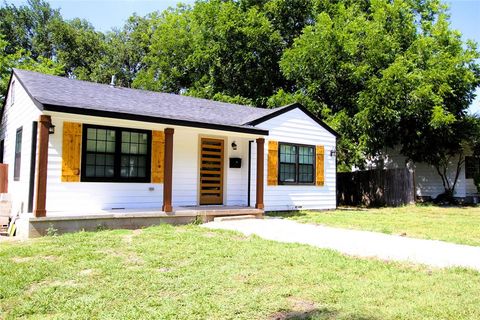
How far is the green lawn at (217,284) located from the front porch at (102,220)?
1012 millimetres

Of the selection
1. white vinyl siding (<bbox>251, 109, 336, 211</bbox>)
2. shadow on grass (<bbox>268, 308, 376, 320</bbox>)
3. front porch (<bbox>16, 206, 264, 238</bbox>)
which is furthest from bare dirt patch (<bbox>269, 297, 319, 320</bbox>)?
white vinyl siding (<bbox>251, 109, 336, 211</bbox>)

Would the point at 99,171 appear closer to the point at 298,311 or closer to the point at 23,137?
the point at 23,137

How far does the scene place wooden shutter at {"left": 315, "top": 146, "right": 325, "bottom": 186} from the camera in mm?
13461

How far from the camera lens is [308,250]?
616cm

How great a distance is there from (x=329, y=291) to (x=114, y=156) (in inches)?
269

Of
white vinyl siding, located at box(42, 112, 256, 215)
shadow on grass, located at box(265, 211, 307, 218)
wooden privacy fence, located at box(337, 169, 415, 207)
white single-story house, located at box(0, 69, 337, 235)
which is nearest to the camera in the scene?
white single-story house, located at box(0, 69, 337, 235)

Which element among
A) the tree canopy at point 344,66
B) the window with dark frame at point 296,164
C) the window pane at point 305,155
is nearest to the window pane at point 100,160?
the window with dark frame at point 296,164

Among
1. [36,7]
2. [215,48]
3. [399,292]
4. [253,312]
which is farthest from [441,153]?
[36,7]

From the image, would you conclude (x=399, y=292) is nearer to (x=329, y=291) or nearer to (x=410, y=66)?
(x=329, y=291)

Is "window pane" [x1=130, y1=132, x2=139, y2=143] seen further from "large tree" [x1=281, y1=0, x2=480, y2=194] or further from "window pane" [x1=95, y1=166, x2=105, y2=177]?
"large tree" [x1=281, y1=0, x2=480, y2=194]

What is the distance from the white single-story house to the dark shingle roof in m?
0.04

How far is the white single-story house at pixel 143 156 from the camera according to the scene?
332 inches

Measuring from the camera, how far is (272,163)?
12266 millimetres

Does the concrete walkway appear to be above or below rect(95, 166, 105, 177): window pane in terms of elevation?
below
